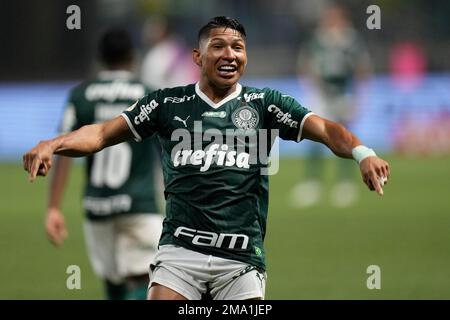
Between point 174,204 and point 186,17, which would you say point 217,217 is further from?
point 186,17

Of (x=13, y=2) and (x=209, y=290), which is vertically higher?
(x=13, y=2)

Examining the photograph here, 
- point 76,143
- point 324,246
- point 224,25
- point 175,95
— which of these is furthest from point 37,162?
point 324,246

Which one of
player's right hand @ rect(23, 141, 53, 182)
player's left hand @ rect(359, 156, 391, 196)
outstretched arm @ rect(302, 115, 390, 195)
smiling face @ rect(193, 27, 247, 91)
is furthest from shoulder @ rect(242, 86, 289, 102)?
player's right hand @ rect(23, 141, 53, 182)

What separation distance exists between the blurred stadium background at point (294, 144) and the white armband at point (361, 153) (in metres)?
3.54

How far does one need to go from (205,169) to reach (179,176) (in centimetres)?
17

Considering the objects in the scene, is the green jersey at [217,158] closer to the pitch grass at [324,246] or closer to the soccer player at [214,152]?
the soccer player at [214,152]

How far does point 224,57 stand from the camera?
18.6ft

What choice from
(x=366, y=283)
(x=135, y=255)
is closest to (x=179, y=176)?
(x=135, y=255)

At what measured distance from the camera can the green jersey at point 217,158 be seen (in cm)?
562

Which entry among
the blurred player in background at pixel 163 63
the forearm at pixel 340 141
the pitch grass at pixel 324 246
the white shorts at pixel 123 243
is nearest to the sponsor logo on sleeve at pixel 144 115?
the forearm at pixel 340 141

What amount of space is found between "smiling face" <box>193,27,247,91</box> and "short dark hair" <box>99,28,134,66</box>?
2387 mm

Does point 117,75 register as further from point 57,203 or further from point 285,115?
point 285,115
